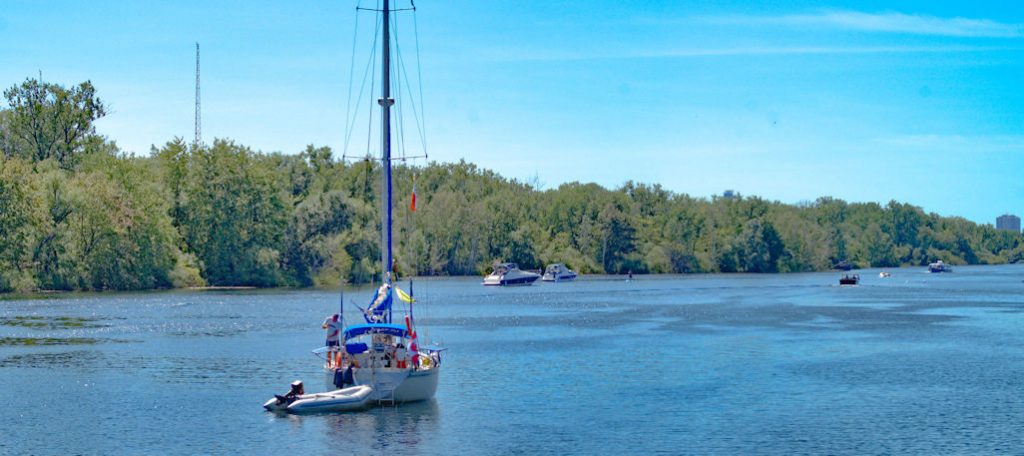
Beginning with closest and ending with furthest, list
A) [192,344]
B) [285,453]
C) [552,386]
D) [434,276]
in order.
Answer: [285,453] < [552,386] < [192,344] < [434,276]

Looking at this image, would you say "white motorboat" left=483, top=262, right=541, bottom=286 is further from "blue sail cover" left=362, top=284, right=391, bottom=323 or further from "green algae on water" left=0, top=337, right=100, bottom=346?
"blue sail cover" left=362, top=284, right=391, bottom=323

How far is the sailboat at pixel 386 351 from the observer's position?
→ 40719mm

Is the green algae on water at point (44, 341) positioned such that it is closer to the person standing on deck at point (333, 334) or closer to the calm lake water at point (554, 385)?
the calm lake water at point (554, 385)

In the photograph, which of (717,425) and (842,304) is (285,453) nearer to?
(717,425)

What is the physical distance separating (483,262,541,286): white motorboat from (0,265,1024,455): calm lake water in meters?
69.3

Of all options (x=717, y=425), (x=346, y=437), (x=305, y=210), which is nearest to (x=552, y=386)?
(x=717, y=425)

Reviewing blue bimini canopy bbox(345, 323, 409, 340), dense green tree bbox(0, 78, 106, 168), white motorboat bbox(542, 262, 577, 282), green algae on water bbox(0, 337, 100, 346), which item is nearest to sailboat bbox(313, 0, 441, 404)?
blue bimini canopy bbox(345, 323, 409, 340)

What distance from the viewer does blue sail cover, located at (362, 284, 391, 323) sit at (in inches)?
1661

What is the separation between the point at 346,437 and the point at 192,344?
33.2 metres

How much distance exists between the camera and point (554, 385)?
47.6 meters

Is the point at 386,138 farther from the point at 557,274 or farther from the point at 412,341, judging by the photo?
the point at 557,274

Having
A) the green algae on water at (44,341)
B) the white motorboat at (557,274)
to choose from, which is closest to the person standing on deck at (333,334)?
the green algae on water at (44,341)

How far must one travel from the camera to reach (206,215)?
484ft

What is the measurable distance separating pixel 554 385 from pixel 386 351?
962 cm
